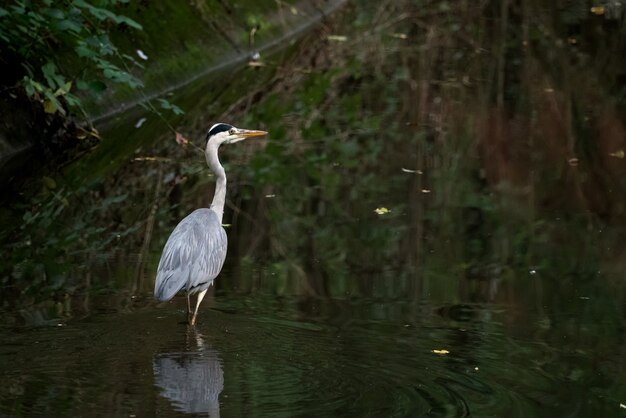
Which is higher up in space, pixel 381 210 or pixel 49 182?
pixel 49 182

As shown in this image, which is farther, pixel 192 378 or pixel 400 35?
pixel 400 35

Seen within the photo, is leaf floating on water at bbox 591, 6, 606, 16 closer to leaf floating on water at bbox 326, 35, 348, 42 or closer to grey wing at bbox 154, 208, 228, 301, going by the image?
leaf floating on water at bbox 326, 35, 348, 42

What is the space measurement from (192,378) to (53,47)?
8.04 metres

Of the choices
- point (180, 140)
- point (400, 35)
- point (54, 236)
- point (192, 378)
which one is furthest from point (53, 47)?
point (192, 378)

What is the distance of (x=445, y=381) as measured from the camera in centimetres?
594

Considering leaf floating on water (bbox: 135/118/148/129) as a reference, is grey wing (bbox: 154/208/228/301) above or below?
below

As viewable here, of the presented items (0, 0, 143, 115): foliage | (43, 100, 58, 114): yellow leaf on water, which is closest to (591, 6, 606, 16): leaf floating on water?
(0, 0, 143, 115): foliage

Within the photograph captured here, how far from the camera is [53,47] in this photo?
13.2m

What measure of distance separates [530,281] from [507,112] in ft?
19.1

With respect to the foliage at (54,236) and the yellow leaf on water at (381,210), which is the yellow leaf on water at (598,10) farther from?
the foliage at (54,236)

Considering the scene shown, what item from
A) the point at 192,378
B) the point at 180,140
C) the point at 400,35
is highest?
the point at 400,35

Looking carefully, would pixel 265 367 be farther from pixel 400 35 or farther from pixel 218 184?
pixel 400 35

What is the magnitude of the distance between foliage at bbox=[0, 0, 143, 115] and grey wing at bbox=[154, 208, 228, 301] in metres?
3.27

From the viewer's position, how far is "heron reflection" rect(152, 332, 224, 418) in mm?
5598
